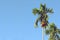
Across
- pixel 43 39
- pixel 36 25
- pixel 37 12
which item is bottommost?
pixel 43 39

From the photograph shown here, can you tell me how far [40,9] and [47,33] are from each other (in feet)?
23.7

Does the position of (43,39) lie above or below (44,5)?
below

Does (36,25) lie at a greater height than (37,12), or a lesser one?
lesser

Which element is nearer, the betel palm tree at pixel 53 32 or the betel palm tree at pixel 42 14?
the betel palm tree at pixel 42 14

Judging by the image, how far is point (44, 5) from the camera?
54.2 meters

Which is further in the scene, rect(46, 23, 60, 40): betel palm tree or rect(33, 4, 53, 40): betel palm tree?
rect(46, 23, 60, 40): betel palm tree

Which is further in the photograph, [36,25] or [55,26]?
[55,26]

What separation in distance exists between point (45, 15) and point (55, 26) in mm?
7048

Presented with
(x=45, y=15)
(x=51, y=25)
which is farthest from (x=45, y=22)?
(x=51, y=25)

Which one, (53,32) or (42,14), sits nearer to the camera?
(42,14)

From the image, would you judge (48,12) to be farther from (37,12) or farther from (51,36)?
(51,36)

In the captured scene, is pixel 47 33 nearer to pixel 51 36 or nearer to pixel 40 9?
pixel 51 36

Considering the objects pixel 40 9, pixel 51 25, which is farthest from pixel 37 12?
pixel 51 25

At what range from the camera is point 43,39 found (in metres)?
51.0
